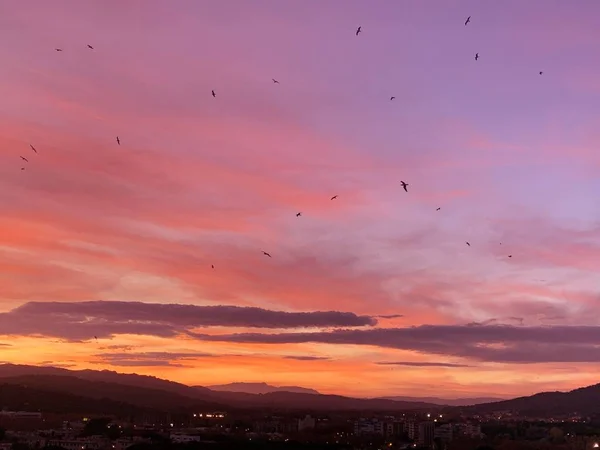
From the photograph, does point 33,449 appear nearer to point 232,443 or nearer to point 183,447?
point 183,447

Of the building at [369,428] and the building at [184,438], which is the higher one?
the building at [369,428]

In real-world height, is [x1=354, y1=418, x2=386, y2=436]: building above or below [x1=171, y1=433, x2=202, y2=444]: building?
above

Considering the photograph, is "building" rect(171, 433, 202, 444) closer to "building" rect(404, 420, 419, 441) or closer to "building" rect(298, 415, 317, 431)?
"building" rect(404, 420, 419, 441)

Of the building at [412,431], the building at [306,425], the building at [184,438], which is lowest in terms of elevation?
the building at [184,438]

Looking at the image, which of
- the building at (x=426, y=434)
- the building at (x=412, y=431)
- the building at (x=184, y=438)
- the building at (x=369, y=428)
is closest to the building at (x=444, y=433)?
the building at (x=426, y=434)

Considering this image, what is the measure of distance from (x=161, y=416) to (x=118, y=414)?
36.3 ft

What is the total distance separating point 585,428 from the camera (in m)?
169

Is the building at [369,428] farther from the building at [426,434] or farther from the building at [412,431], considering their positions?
the building at [426,434]

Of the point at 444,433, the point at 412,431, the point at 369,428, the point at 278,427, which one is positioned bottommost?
the point at 444,433

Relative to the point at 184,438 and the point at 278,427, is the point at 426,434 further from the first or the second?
the point at 184,438

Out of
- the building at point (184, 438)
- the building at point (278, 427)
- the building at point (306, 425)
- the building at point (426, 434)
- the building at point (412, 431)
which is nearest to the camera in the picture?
the building at point (184, 438)

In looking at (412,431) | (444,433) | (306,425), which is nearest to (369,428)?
(412,431)

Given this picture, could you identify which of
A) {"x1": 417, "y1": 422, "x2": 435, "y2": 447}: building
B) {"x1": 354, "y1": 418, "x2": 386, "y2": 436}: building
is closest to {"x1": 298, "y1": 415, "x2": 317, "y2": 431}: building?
{"x1": 354, "y1": 418, "x2": 386, "y2": 436}: building

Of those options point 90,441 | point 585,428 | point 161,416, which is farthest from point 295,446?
point 161,416
